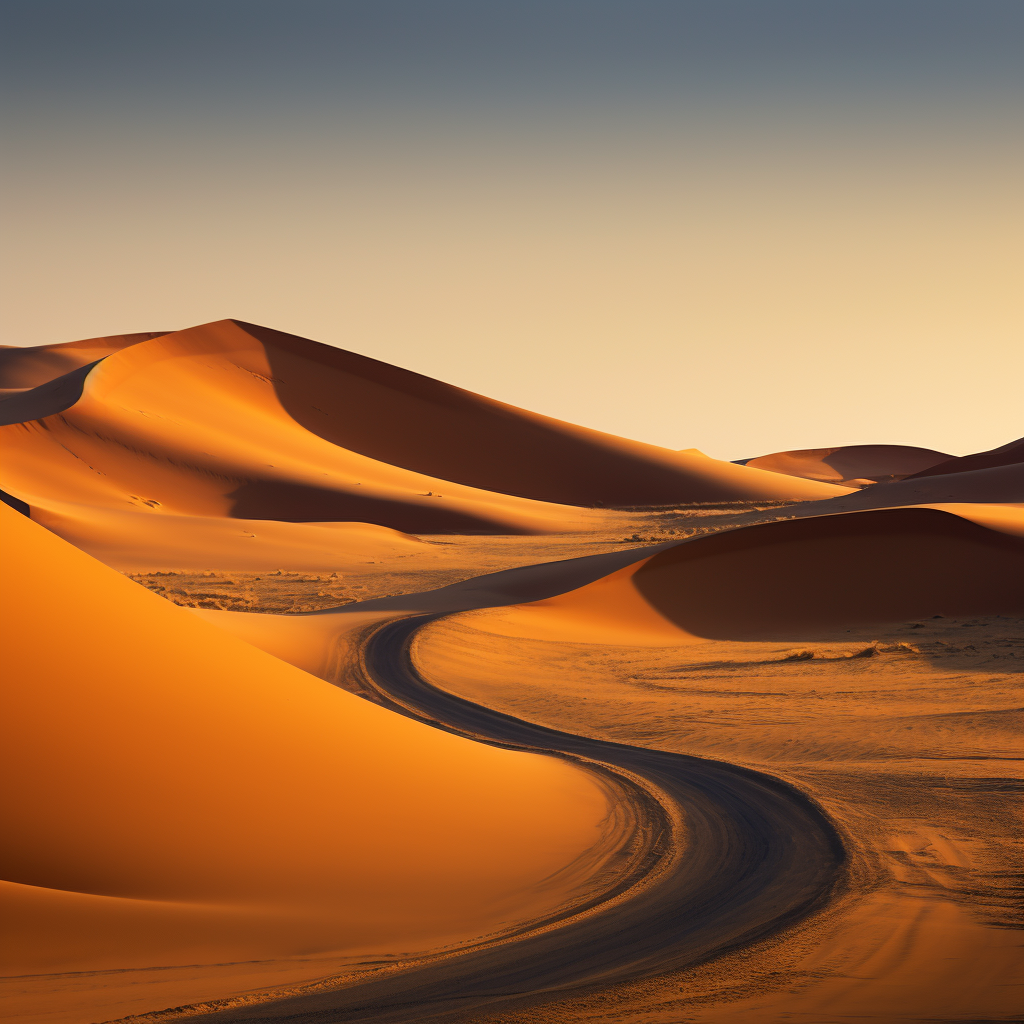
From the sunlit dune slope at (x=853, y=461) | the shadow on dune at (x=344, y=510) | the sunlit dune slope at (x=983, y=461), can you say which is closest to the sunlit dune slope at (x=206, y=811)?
the shadow on dune at (x=344, y=510)

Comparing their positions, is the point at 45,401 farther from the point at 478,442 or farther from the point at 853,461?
the point at 853,461

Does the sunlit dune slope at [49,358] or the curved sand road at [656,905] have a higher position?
the sunlit dune slope at [49,358]

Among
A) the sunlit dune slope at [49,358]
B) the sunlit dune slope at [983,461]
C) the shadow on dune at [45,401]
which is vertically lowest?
the sunlit dune slope at [983,461]

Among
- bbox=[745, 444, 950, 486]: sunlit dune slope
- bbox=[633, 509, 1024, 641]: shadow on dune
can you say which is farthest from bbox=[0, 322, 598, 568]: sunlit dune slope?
bbox=[745, 444, 950, 486]: sunlit dune slope

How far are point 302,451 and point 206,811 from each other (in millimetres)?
48892

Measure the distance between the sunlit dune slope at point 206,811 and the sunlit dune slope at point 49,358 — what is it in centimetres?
9207

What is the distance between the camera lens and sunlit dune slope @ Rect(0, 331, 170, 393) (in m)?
94.1

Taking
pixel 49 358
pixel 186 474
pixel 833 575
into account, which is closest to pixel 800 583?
pixel 833 575

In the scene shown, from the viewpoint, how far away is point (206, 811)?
21.0 ft

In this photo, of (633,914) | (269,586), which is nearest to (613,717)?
(633,914)

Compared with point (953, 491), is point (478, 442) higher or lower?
higher

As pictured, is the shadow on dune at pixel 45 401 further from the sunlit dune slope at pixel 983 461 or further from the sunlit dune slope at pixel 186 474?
the sunlit dune slope at pixel 983 461

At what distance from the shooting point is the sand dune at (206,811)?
18.0 ft

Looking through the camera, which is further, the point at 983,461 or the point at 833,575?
the point at 983,461
